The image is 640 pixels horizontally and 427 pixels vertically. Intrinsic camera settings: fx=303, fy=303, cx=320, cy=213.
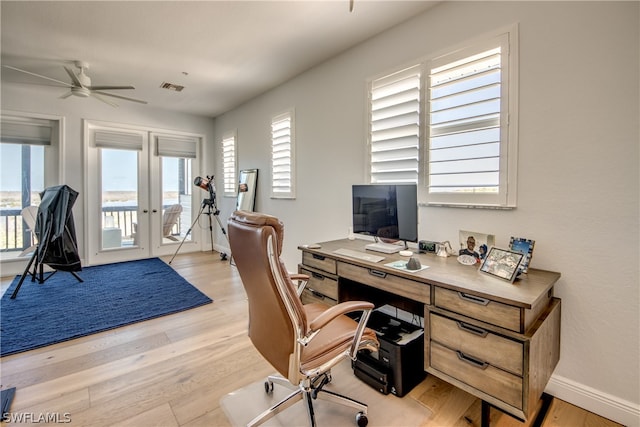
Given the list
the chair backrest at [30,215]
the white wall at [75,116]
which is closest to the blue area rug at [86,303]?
the chair backrest at [30,215]

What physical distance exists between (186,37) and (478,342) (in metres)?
3.32

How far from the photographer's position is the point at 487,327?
4.58 feet

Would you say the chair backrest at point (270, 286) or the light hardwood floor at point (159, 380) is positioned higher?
the chair backrest at point (270, 286)

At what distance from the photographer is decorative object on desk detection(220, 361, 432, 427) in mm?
1619

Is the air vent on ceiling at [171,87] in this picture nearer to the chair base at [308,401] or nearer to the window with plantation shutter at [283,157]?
the window with plantation shutter at [283,157]

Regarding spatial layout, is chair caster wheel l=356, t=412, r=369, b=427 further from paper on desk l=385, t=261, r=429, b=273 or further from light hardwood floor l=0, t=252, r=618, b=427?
paper on desk l=385, t=261, r=429, b=273

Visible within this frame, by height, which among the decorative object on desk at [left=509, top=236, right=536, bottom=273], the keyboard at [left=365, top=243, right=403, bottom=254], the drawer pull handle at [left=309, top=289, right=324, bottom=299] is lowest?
the drawer pull handle at [left=309, top=289, right=324, bottom=299]

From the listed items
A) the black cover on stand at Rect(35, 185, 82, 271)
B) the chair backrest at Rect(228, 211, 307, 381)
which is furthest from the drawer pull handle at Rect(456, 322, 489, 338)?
the black cover on stand at Rect(35, 185, 82, 271)

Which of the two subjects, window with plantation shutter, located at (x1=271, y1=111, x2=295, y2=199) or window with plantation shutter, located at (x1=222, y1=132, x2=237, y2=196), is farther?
window with plantation shutter, located at (x1=222, y1=132, x2=237, y2=196)

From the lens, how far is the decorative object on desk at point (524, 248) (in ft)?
5.55

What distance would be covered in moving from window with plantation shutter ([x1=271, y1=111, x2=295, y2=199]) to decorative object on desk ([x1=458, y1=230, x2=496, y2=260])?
7.41 feet

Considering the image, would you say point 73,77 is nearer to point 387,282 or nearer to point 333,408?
point 387,282

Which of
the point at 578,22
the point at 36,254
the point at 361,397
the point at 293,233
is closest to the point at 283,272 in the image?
the point at 361,397

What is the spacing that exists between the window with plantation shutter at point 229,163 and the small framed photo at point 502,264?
4.39m
